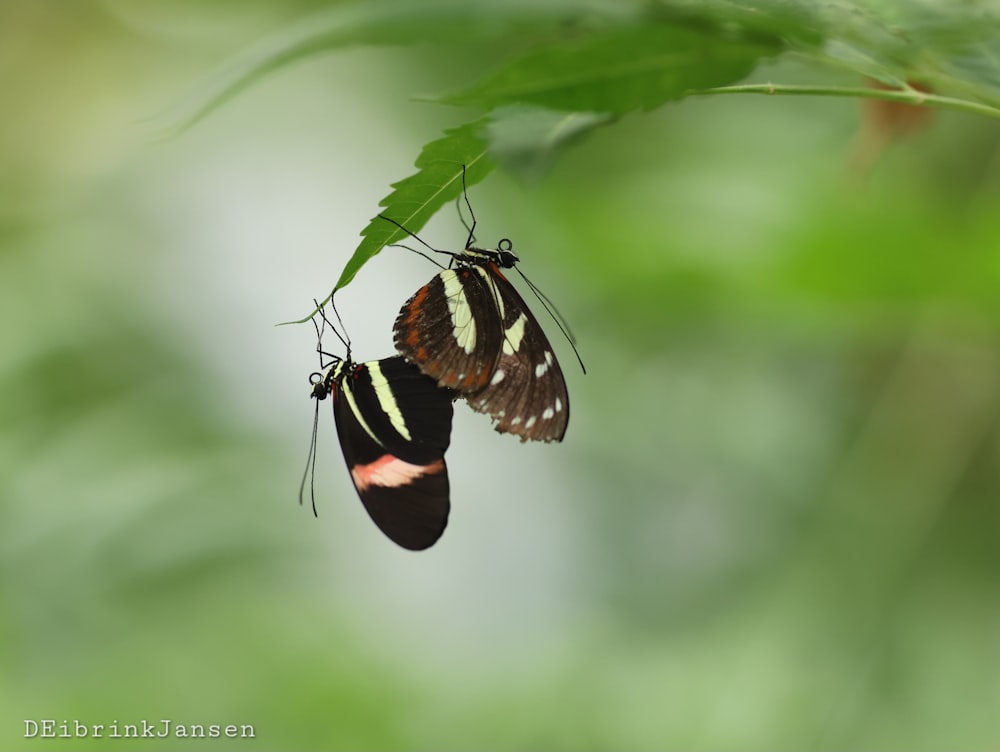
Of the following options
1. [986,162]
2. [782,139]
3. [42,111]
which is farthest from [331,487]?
[986,162]

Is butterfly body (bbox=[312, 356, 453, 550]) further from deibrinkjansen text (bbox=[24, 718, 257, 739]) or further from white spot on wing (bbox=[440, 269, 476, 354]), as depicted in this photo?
deibrinkjansen text (bbox=[24, 718, 257, 739])

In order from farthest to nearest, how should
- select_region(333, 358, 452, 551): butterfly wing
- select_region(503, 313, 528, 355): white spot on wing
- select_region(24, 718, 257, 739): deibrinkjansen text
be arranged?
select_region(24, 718, 257, 739): deibrinkjansen text
select_region(503, 313, 528, 355): white spot on wing
select_region(333, 358, 452, 551): butterfly wing

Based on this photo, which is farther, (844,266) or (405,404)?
(844,266)

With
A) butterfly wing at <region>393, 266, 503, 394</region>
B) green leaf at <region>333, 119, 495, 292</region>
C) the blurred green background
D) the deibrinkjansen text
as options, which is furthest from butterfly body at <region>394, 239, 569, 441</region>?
the deibrinkjansen text

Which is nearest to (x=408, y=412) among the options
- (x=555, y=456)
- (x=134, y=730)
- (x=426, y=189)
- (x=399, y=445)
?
(x=399, y=445)

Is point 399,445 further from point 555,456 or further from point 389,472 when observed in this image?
point 555,456

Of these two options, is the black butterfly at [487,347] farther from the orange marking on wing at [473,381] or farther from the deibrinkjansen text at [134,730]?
the deibrinkjansen text at [134,730]

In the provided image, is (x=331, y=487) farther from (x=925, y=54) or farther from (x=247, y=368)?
(x=925, y=54)
